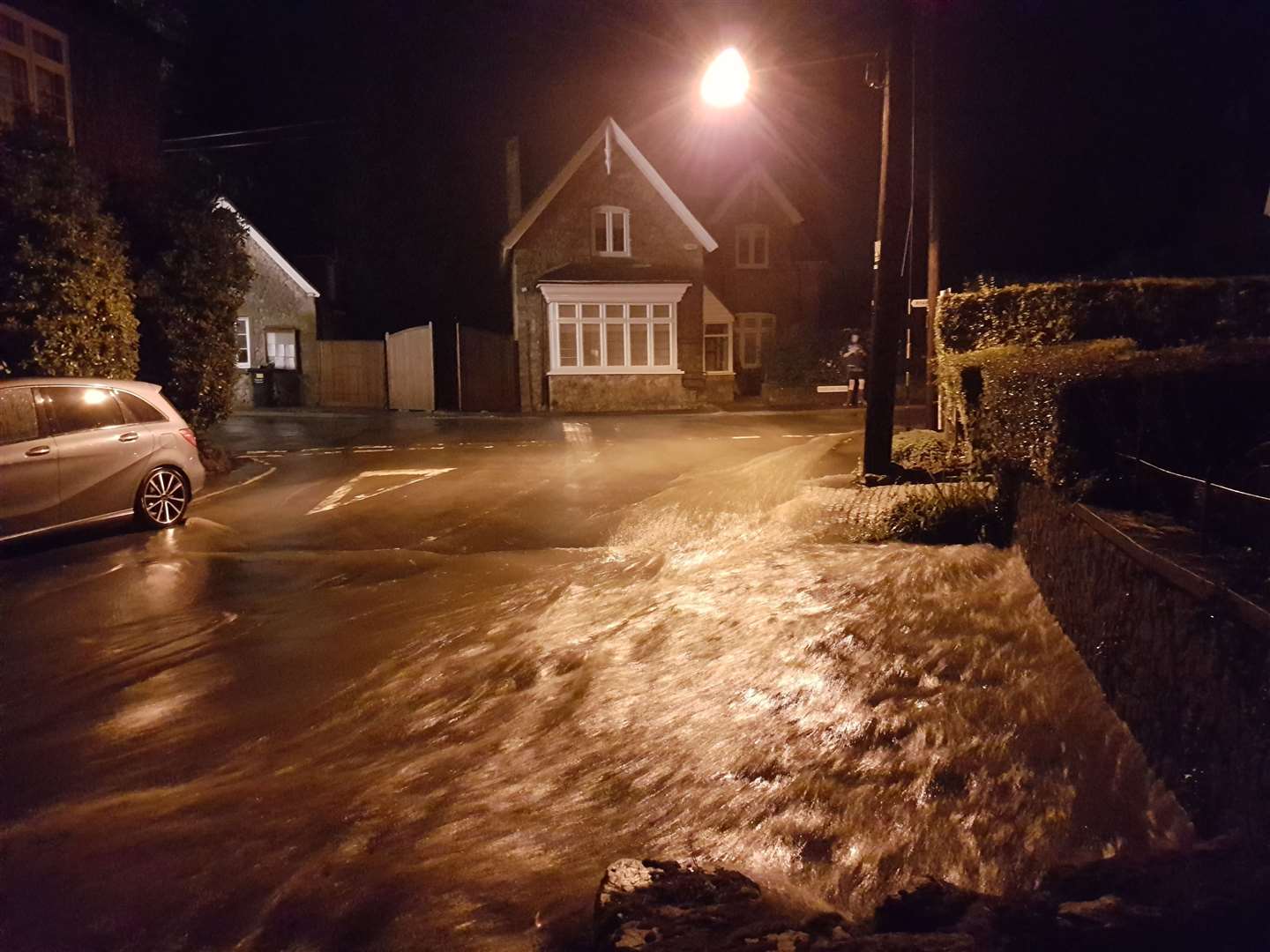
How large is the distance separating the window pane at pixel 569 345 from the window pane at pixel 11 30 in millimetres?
15492

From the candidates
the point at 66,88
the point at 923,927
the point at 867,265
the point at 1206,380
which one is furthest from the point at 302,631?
the point at 867,265

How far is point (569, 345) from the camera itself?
100 feet

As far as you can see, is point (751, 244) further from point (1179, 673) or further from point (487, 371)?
point (1179, 673)

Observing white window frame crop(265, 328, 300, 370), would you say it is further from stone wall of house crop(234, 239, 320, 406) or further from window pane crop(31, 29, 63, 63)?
window pane crop(31, 29, 63, 63)

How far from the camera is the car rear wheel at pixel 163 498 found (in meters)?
11.4

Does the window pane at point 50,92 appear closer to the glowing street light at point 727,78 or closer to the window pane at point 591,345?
the glowing street light at point 727,78

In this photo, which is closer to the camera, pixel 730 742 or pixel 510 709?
pixel 730 742

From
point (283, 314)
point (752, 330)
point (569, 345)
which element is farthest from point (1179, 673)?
point (752, 330)

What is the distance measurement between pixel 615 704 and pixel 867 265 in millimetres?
38473

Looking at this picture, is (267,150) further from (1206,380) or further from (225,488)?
(1206,380)

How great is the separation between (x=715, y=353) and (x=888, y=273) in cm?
2599

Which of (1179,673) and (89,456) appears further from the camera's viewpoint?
(89,456)

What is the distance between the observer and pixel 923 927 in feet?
12.6

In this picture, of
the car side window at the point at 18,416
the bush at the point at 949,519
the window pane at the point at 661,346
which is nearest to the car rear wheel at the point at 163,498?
the car side window at the point at 18,416
